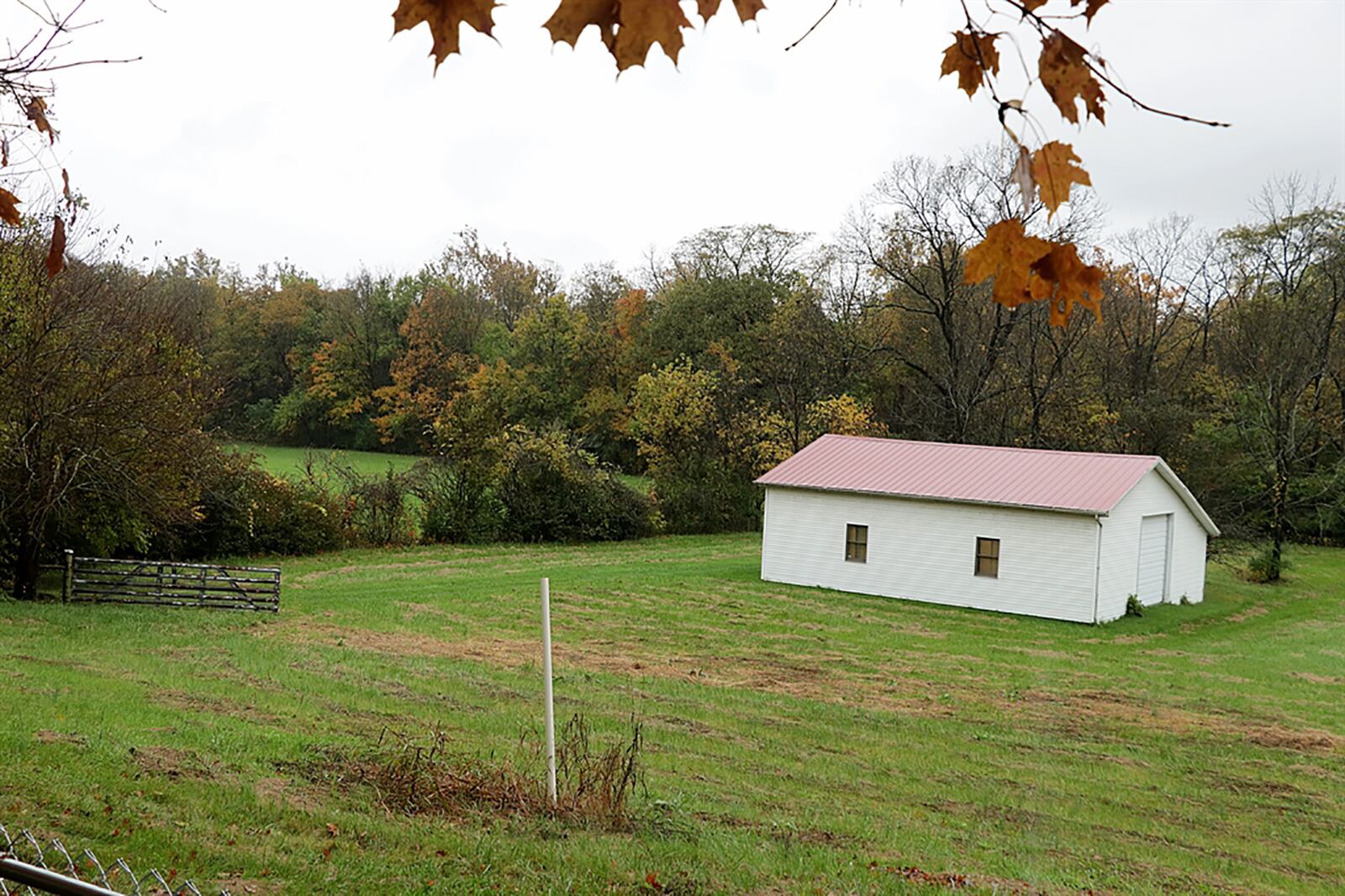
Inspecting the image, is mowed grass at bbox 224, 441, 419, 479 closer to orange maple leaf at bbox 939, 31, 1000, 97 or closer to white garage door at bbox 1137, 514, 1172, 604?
white garage door at bbox 1137, 514, 1172, 604

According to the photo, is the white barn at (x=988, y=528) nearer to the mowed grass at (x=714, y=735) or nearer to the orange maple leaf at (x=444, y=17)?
the mowed grass at (x=714, y=735)

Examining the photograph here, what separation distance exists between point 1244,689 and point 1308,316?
3051 cm

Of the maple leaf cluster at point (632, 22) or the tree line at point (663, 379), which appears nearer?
the maple leaf cluster at point (632, 22)

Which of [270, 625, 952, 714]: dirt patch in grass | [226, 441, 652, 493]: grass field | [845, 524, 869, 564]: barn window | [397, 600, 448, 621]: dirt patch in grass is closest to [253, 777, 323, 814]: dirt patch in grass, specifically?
[270, 625, 952, 714]: dirt patch in grass

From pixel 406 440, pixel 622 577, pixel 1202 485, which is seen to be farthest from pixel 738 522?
pixel 406 440

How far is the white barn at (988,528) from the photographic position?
24.4m

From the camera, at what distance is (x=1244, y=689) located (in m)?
17.9

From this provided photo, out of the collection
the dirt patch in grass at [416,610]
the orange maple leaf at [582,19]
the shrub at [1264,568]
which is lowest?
the dirt patch in grass at [416,610]

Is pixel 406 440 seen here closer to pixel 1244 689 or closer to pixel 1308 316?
pixel 1308 316

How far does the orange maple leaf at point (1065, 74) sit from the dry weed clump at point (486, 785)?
5395 millimetres

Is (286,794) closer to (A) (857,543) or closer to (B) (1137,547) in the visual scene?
(A) (857,543)

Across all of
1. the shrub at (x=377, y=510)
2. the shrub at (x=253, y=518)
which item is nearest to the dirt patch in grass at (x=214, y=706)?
the shrub at (x=253, y=518)

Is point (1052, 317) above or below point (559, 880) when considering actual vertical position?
above

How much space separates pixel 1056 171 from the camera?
2627mm
